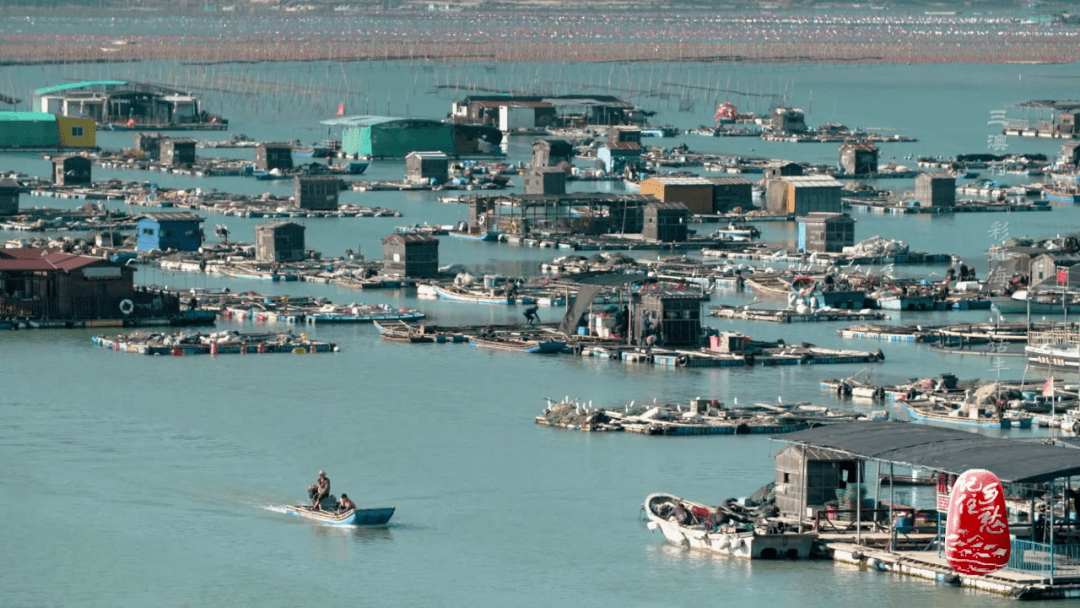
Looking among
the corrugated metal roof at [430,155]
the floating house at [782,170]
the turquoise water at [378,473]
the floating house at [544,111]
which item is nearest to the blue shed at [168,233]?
the turquoise water at [378,473]

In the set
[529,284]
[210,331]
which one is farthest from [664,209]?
[210,331]

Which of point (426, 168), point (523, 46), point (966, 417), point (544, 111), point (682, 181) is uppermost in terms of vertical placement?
point (523, 46)

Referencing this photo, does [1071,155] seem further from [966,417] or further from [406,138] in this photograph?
[966,417]

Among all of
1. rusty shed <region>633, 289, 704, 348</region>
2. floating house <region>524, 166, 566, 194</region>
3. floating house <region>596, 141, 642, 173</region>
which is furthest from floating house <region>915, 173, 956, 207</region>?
rusty shed <region>633, 289, 704, 348</region>

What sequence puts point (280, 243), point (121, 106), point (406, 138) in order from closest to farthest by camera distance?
1. point (280, 243)
2. point (406, 138)
3. point (121, 106)

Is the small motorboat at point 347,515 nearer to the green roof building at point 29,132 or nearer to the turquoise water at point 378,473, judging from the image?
the turquoise water at point 378,473

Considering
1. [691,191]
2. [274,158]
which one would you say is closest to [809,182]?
[691,191]
